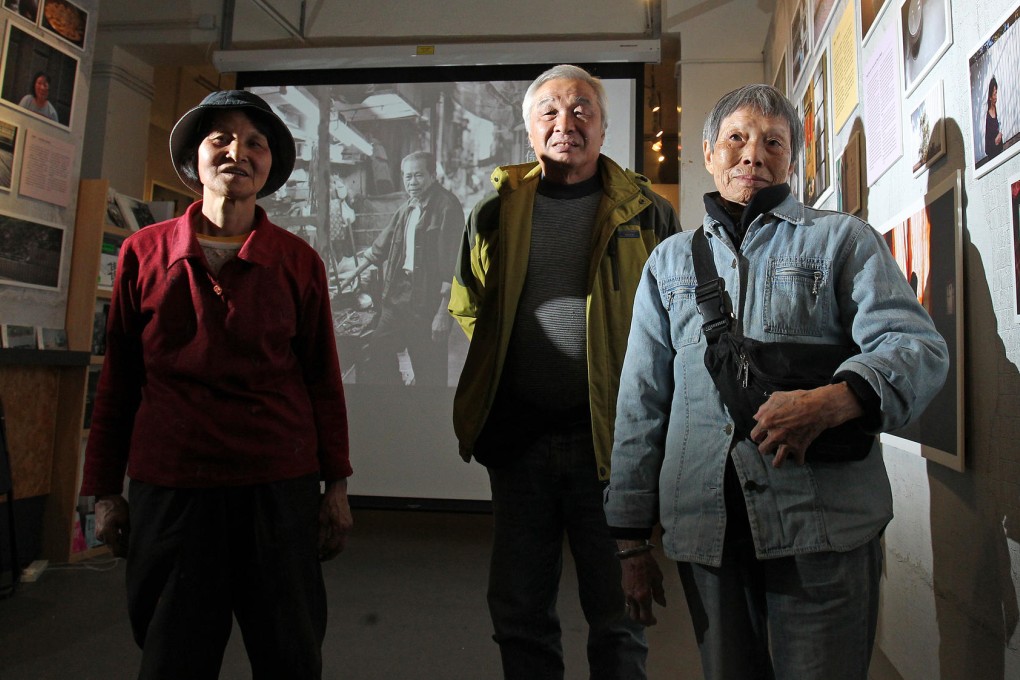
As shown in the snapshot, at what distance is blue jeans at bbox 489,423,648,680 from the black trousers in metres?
0.46

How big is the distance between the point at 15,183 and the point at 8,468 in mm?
1411

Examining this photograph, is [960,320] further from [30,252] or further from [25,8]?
[25,8]

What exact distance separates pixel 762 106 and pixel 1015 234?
1.83 feet

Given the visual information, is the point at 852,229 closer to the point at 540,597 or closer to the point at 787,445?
the point at 787,445

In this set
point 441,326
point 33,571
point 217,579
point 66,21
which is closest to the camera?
point 217,579

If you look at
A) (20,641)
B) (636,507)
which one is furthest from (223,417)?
(20,641)

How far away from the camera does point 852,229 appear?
3.51 feet

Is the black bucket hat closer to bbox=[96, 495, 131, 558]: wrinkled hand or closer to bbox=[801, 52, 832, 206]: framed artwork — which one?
bbox=[96, 495, 131, 558]: wrinkled hand

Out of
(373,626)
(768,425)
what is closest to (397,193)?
(373,626)

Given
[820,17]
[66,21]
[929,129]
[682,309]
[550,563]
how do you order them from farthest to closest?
1. [66,21]
2. [820,17]
3. [929,129]
4. [550,563]
5. [682,309]

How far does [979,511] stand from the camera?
1.49 meters

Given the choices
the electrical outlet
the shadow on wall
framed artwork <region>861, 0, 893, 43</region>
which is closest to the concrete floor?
the electrical outlet

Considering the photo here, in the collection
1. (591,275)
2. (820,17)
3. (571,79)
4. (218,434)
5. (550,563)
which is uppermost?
(820,17)

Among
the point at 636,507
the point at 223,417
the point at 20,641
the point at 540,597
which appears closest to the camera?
the point at 636,507
